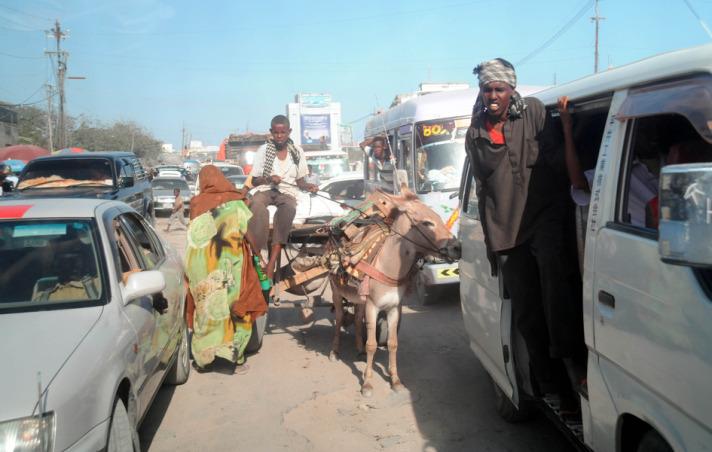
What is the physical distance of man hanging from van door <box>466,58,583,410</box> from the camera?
3.26 m

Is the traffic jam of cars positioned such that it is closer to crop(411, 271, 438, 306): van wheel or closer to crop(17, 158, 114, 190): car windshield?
crop(411, 271, 438, 306): van wheel

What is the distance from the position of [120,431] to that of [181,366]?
8.00 feet

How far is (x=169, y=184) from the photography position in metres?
24.6

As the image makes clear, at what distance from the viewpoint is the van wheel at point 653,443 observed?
2.21 meters

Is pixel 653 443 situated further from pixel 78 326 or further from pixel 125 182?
pixel 125 182

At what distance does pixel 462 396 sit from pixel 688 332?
3323 millimetres

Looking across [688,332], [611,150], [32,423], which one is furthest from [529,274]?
[32,423]

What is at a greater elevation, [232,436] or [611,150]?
[611,150]

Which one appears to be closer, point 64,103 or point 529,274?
point 529,274

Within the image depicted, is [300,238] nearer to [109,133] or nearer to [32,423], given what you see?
[32,423]

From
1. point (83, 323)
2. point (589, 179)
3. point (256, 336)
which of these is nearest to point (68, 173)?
point (256, 336)

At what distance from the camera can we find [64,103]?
36062 millimetres

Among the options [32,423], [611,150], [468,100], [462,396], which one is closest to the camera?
[32,423]

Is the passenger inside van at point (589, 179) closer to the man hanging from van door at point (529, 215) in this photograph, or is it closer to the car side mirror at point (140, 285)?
the man hanging from van door at point (529, 215)
